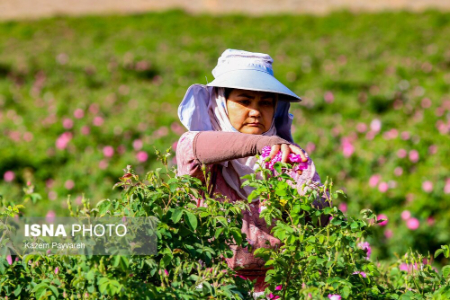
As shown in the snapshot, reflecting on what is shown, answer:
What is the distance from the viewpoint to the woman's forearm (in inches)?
73.3

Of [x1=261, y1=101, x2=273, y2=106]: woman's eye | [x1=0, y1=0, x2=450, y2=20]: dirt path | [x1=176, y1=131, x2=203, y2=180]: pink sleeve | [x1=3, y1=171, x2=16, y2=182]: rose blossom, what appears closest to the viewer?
[x1=176, y1=131, x2=203, y2=180]: pink sleeve

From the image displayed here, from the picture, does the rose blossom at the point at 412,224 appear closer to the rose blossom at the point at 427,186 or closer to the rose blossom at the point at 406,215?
the rose blossom at the point at 406,215

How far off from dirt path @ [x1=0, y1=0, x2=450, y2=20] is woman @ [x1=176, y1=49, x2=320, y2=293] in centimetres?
1501

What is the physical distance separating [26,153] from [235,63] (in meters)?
4.25

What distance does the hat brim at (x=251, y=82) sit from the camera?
212cm

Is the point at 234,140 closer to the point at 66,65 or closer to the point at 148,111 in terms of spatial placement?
the point at 148,111

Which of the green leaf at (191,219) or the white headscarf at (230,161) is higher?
the white headscarf at (230,161)

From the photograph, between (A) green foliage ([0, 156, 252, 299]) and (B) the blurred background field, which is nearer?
(A) green foliage ([0, 156, 252, 299])

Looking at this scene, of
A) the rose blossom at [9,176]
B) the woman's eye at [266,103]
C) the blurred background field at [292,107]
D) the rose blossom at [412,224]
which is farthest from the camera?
the rose blossom at [9,176]

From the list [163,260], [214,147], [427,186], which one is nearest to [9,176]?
[427,186]

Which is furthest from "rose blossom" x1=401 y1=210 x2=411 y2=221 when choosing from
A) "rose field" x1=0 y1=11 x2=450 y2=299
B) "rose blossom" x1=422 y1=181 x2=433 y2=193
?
"rose blossom" x1=422 y1=181 x2=433 y2=193

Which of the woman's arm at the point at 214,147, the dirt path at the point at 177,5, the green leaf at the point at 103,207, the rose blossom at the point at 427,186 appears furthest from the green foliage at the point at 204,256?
the dirt path at the point at 177,5

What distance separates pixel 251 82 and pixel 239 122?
0.16 metres

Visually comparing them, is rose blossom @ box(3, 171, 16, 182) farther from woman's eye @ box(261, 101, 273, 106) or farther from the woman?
woman's eye @ box(261, 101, 273, 106)
